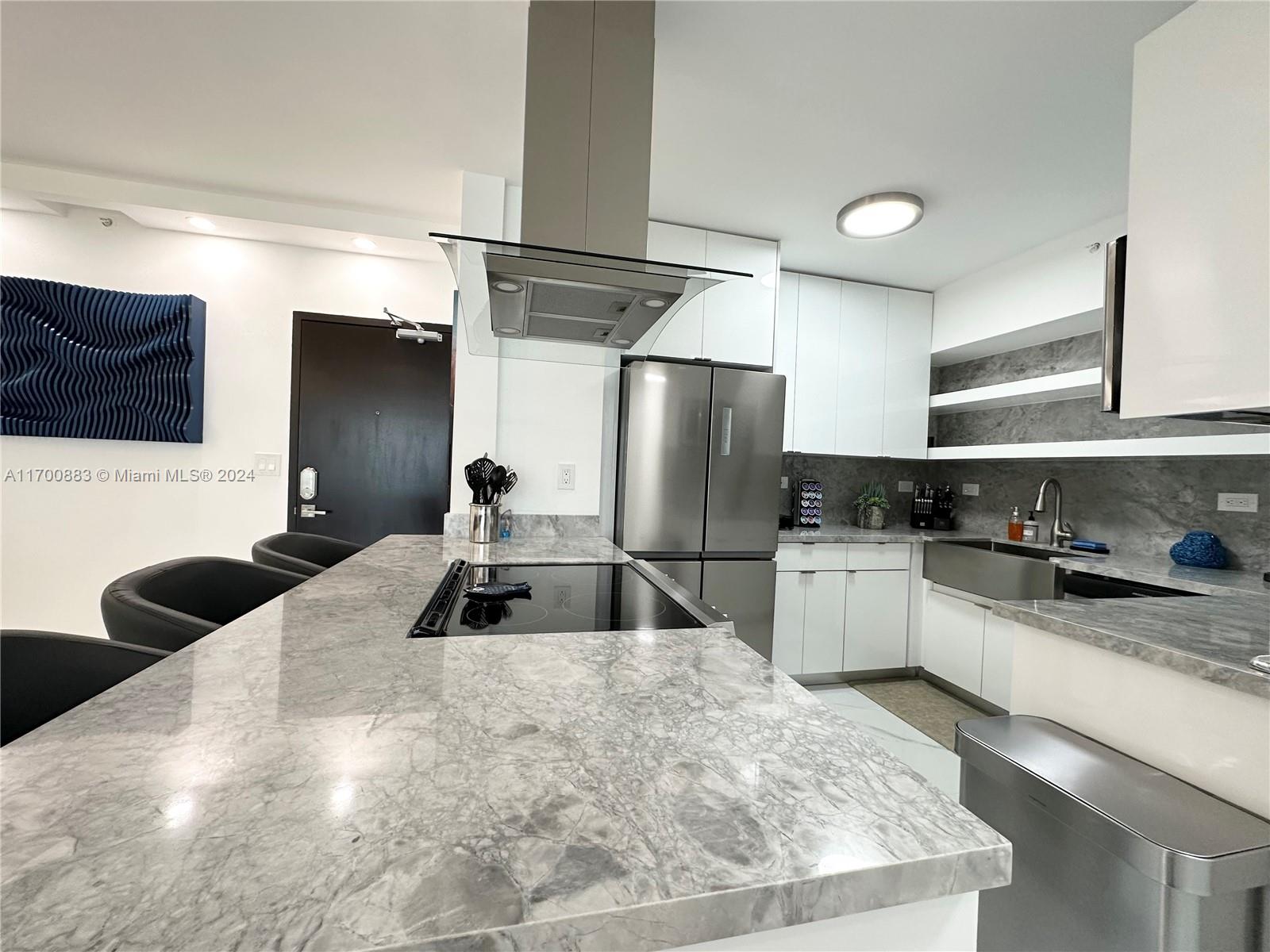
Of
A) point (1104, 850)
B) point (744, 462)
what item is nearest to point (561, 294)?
point (744, 462)

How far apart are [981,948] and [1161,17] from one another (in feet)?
8.12

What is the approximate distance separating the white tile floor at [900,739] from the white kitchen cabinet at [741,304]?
182 centimetres

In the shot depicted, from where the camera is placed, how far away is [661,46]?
1700 millimetres

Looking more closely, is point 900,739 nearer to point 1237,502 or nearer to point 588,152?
point 1237,502

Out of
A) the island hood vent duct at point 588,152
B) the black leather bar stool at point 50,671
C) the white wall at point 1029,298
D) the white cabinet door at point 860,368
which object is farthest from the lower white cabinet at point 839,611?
the black leather bar stool at point 50,671

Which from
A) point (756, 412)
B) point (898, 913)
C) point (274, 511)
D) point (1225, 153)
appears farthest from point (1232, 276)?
point (274, 511)

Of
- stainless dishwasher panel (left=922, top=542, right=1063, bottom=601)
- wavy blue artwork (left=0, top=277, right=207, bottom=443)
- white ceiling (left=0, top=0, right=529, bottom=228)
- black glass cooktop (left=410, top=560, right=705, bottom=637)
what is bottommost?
stainless dishwasher panel (left=922, top=542, right=1063, bottom=601)

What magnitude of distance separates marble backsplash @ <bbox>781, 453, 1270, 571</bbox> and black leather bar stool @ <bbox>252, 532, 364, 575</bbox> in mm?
2765

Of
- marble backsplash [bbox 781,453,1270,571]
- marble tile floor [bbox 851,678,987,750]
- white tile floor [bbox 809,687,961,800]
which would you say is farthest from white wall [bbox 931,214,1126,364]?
white tile floor [bbox 809,687,961,800]

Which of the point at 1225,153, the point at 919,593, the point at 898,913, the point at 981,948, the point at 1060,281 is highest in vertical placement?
the point at 1060,281

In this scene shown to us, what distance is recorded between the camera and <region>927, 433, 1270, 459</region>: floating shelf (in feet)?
6.83

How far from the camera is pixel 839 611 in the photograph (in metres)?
3.29

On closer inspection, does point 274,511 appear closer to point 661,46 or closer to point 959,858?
point 661,46

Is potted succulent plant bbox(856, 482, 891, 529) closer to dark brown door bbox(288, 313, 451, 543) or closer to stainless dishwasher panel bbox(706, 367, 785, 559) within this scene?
stainless dishwasher panel bbox(706, 367, 785, 559)
